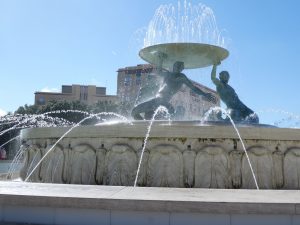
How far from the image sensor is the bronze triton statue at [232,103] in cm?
1067

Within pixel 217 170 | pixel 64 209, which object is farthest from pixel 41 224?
pixel 217 170

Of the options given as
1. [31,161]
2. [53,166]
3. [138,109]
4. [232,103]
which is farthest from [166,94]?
[53,166]

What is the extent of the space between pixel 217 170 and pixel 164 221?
9.51 feet

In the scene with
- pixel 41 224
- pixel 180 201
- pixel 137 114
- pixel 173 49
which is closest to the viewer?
pixel 180 201

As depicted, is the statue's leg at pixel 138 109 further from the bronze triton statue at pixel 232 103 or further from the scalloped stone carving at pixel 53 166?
the scalloped stone carving at pixel 53 166

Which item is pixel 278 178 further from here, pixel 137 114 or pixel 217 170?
pixel 137 114

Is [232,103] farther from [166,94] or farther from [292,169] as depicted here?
[292,169]

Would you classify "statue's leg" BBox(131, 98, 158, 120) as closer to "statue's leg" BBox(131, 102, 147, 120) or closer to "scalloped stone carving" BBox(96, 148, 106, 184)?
"statue's leg" BBox(131, 102, 147, 120)

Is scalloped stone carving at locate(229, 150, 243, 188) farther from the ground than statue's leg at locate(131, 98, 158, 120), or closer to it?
closer to it

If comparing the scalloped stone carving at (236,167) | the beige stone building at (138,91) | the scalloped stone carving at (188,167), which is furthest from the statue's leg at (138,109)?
the beige stone building at (138,91)

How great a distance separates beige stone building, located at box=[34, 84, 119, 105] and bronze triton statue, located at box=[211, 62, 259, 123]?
68.3m

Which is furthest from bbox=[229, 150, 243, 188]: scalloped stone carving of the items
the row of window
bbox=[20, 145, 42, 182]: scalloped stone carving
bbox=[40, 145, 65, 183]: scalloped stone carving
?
the row of window

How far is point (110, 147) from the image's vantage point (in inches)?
278

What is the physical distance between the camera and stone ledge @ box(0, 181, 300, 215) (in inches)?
152
